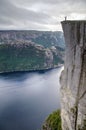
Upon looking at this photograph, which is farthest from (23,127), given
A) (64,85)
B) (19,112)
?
(64,85)

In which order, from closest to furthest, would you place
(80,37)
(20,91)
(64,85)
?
(80,37) → (64,85) → (20,91)

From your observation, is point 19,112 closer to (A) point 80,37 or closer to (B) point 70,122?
(B) point 70,122

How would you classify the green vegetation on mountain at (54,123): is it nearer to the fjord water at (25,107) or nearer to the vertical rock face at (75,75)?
the vertical rock face at (75,75)

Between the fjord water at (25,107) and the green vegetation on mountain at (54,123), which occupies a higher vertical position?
the green vegetation on mountain at (54,123)

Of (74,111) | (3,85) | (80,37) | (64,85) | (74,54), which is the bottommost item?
(3,85)

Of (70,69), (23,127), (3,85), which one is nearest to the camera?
(70,69)

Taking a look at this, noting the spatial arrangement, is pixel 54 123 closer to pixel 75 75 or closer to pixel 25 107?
pixel 75 75

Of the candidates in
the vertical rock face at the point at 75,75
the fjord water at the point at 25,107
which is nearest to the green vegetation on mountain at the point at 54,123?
the vertical rock face at the point at 75,75

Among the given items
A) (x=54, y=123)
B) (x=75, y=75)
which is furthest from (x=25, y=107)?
(x=75, y=75)

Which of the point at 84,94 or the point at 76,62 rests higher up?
the point at 76,62
